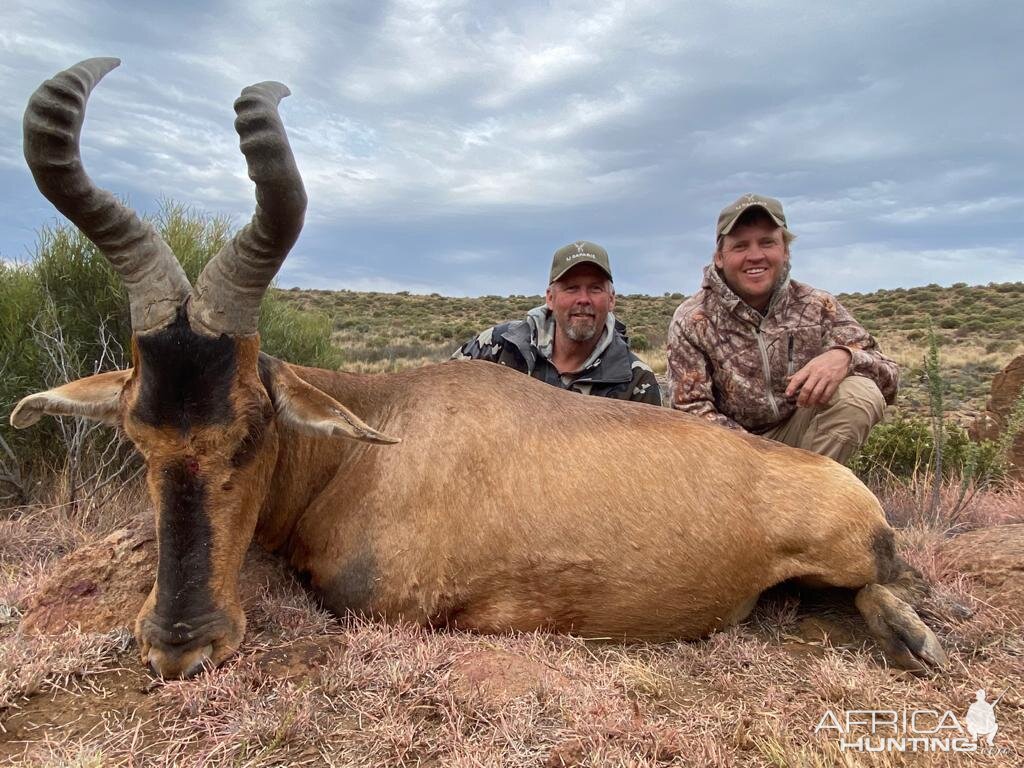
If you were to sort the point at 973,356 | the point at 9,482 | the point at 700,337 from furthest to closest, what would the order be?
the point at 973,356 < the point at 9,482 < the point at 700,337

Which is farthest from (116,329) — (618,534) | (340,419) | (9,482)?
(618,534)

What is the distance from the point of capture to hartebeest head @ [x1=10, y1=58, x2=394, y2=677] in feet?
9.93

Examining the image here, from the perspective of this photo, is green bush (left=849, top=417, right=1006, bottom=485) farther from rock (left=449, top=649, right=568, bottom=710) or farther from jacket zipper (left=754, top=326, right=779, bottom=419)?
rock (left=449, top=649, right=568, bottom=710)

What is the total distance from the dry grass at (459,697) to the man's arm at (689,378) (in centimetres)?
266

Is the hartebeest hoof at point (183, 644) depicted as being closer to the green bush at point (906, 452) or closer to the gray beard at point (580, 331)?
the gray beard at point (580, 331)

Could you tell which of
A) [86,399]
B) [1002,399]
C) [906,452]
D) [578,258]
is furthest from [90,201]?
[1002,399]

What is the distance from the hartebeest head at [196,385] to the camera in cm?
303

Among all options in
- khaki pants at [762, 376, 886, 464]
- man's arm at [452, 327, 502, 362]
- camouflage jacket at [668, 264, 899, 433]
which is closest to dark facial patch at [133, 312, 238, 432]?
man's arm at [452, 327, 502, 362]

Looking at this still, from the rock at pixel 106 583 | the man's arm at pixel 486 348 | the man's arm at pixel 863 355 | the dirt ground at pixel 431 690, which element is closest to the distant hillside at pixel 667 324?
the man's arm at pixel 863 355

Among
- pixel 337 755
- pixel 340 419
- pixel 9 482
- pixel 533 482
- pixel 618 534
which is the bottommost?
pixel 9 482

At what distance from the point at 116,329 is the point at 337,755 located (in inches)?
296

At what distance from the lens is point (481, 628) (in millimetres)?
3656

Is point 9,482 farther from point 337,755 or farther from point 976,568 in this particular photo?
point 976,568

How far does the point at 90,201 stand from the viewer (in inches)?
128
